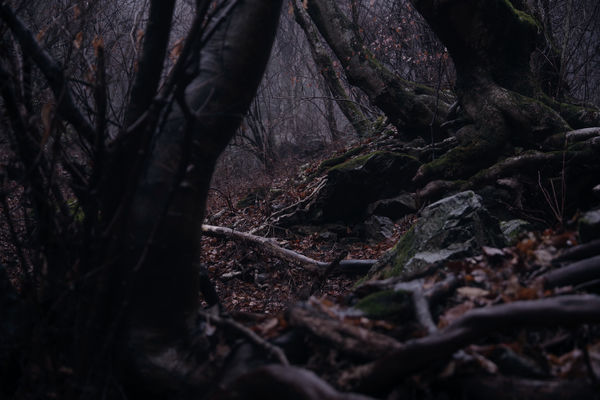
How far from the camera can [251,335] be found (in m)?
2.04

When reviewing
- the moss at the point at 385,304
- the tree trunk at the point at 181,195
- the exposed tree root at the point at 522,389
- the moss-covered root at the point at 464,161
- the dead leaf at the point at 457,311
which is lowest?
the exposed tree root at the point at 522,389

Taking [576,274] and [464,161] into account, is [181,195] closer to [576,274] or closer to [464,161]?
[576,274]

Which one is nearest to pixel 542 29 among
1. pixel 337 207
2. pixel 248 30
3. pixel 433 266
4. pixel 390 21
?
pixel 337 207

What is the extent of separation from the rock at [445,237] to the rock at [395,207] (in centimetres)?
294

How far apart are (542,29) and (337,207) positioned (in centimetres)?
539

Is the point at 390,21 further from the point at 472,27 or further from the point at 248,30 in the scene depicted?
the point at 248,30

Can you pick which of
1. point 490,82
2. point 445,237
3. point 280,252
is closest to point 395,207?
point 280,252

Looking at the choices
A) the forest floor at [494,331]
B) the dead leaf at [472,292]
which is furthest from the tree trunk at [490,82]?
the dead leaf at [472,292]

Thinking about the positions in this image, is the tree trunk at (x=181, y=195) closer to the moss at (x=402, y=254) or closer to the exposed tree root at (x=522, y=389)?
the exposed tree root at (x=522, y=389)

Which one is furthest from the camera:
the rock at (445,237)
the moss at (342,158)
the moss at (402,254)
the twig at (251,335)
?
the moss at (342,158)

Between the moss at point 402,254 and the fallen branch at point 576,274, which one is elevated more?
the moss at point 402,254

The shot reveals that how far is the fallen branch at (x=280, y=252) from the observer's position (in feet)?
16.7

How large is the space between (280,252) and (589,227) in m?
4.25

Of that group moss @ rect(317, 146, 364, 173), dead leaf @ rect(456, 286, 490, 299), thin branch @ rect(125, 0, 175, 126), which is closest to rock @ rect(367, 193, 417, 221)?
moss @ rect(317, 146, 364, 173)
